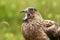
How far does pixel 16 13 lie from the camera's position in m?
12.6

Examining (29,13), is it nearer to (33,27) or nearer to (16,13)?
(33,27)

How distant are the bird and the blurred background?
4.22ft

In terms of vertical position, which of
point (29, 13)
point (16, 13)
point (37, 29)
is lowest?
point (37, 29)

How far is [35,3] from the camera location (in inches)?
514

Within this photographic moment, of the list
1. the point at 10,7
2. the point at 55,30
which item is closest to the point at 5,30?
the point at 10,7

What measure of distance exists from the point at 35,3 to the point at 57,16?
69 centimetres

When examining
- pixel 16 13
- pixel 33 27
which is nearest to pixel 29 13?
pixel 33 27

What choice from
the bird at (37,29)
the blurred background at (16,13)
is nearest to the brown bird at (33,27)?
the bird at (37,29)

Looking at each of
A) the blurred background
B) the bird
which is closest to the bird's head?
the bird

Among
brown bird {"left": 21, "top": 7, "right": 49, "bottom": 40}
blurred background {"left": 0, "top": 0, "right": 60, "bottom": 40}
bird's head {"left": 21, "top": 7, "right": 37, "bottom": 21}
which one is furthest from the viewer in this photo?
blurred background {"left": 0, "top": 0, "right": 60, "bottom": 40}

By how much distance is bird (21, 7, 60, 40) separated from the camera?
10367mm

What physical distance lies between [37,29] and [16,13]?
2.27 metres

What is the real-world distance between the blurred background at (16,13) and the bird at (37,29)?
1286 millimetres

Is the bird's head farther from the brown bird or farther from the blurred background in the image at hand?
the blurred background
